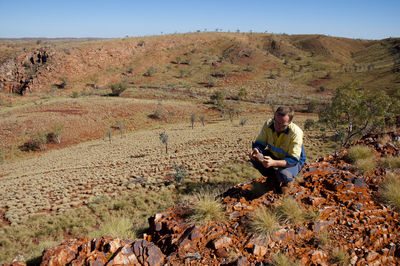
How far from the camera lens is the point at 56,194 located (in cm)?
1336

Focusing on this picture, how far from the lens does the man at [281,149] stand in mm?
4113

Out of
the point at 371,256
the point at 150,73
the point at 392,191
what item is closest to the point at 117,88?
the point at 150,73

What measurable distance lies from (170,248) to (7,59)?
90365 mm

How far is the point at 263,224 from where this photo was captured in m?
3.58

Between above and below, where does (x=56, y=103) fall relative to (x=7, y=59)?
below

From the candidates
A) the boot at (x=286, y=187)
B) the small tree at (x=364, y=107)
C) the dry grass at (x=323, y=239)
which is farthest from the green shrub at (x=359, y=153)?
the small tree at (x=364, y=107)

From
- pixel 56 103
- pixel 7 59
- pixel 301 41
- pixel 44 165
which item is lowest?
pixel 44 165

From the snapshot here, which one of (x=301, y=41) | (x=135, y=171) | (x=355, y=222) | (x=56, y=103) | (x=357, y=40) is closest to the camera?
(x=355, y=222)

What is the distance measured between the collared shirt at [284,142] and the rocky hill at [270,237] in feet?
2.64

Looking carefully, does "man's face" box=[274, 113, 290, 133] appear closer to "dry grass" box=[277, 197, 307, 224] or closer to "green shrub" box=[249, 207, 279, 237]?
"dry grass" box=[277, 197, 307, 224]

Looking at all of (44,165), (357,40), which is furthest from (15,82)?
(357,40)

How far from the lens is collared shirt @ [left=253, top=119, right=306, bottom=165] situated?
4.20 metres

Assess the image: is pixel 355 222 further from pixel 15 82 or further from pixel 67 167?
pixel 15 82

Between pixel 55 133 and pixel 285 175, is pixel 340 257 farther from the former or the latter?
pixel 55 133
